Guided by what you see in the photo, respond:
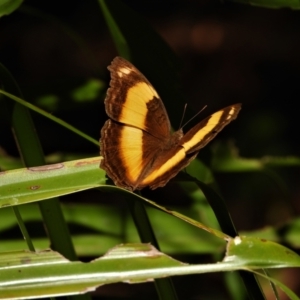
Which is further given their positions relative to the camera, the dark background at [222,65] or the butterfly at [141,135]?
the dark background at [222,65]

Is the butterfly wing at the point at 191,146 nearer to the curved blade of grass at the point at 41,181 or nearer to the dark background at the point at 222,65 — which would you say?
the curved blade of grass at the point at 41,181

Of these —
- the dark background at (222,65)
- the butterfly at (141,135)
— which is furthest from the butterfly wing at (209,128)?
the dark background at (222,65)

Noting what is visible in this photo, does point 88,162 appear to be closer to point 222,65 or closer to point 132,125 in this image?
point 132,125

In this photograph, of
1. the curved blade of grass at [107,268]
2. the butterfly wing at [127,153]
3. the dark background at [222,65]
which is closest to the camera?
the curved blade of grass at [107,268]

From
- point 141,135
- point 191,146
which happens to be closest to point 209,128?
point 191,146

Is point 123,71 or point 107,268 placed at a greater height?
point 123,71

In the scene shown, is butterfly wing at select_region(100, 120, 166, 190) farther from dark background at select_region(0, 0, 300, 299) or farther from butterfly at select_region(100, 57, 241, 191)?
dark background at select_region(0, 0, 300, 299)

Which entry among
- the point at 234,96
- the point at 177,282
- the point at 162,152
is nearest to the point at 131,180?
the point at 162,152
